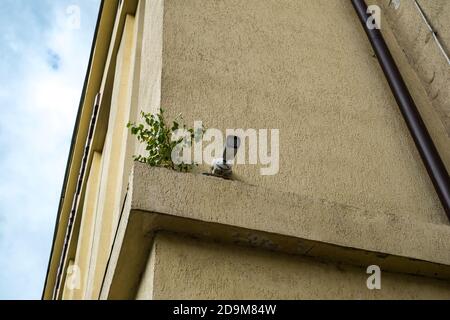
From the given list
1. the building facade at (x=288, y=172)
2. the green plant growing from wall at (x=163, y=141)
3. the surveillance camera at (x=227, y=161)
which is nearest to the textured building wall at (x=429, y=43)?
the building facade at (x=288, y=172)

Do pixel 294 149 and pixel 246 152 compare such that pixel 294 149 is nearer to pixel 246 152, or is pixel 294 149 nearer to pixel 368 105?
pixel 246 152

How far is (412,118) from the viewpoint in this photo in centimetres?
397

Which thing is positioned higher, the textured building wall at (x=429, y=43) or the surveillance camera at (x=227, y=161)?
the textured building wall at (x=429, y=43)

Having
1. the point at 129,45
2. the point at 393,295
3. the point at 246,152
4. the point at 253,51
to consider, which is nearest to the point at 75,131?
the point at 129,45

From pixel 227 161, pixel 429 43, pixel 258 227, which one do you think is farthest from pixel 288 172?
pixel 429 43

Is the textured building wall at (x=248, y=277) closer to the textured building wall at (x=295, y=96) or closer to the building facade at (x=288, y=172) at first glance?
the building facade at (x=288, y=172)

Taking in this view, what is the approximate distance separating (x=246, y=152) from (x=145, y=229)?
2.82 feet

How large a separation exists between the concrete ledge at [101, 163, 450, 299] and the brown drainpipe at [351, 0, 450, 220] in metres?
0.61

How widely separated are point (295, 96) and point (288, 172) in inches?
26.3

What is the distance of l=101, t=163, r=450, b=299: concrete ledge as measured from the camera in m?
2.63

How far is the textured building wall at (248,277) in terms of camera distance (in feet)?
8.30

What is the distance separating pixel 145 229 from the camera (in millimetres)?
2631

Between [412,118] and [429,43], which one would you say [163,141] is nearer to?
[412,118]
